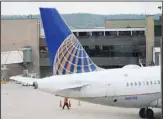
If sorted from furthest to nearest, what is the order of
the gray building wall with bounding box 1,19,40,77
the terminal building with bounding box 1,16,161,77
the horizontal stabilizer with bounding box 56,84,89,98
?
the gray building wall with bounding box 1,19,40,77
the terminal building with bounding box 1,16,161,77
the horizontal stabilizer with bounding box 56,84,89,98

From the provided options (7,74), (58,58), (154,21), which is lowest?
(7,74)

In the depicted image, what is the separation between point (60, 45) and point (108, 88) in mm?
3608

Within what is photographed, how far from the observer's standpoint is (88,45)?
241 ft

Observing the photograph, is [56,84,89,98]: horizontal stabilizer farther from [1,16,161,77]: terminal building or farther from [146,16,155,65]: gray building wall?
[1,16,161,77]: terminal building

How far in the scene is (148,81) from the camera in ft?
70.8

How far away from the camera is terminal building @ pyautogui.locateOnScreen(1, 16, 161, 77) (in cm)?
7244

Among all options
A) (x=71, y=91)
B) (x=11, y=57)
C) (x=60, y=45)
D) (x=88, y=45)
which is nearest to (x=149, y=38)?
(x=88, y=45)

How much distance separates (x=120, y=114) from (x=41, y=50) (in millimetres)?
52160

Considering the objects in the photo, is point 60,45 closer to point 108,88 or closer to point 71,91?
point 71,91

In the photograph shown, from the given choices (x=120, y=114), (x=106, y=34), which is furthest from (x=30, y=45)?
(x=120, y=114)

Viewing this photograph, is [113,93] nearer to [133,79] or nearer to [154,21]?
[133,79]

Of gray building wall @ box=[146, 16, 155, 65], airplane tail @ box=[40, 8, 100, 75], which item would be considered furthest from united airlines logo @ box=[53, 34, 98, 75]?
gray building wall @ box=[146, 16, 155, 65]

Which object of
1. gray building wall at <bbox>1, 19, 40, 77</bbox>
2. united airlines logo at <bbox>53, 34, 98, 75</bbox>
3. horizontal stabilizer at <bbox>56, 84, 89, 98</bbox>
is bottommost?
horizontal stabilizer at <bbox>56, 84, 89, 98</bbox>

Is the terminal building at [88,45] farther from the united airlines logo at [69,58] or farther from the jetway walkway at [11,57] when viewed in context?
the united airlines logo at [69,58]
